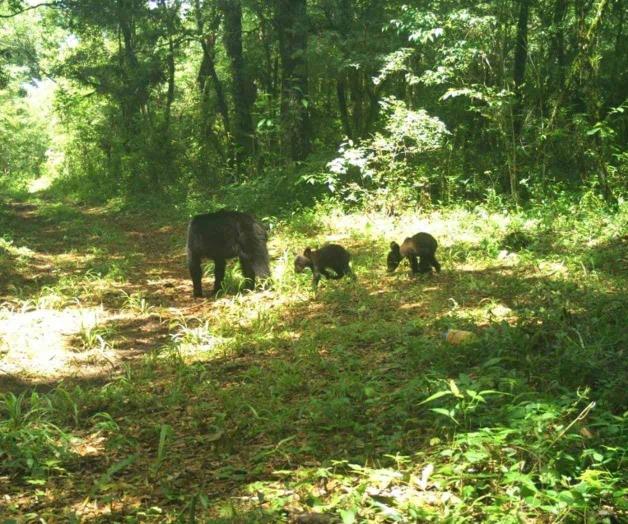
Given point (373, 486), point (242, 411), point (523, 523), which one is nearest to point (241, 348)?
A: point (242, 411)

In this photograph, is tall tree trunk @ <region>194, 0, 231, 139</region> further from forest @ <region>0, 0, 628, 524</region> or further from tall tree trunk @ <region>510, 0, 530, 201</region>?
tall tree trunk @ <region>510, 0, 530, 201</region>

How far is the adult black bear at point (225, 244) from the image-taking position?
26.9ft

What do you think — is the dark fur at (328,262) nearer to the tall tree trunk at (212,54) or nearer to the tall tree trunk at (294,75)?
the tall tree trunk at (294,75)

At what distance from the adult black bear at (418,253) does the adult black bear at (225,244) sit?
5.82 ft

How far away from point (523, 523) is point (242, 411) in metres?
2.32

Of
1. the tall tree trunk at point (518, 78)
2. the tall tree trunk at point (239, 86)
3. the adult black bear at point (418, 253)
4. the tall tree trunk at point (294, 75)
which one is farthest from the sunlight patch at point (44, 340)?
the tall tree trunk at point (239, 86)

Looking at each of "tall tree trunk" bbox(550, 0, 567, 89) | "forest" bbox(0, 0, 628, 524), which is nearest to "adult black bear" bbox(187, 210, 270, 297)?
"forest" bbox(0, 0, 628, 524)

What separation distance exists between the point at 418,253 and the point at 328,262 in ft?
3.88

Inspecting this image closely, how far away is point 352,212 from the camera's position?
39.9ft

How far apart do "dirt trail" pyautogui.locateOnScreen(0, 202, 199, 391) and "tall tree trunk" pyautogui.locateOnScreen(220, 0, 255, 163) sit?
13.3 feet

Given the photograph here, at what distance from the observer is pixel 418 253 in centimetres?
788

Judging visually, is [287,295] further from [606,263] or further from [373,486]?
[373,486]

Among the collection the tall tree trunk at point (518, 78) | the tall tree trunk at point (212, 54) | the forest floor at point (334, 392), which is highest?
the tall tree trunk at point (212, 54)

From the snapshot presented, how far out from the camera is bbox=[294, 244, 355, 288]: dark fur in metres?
8.02
